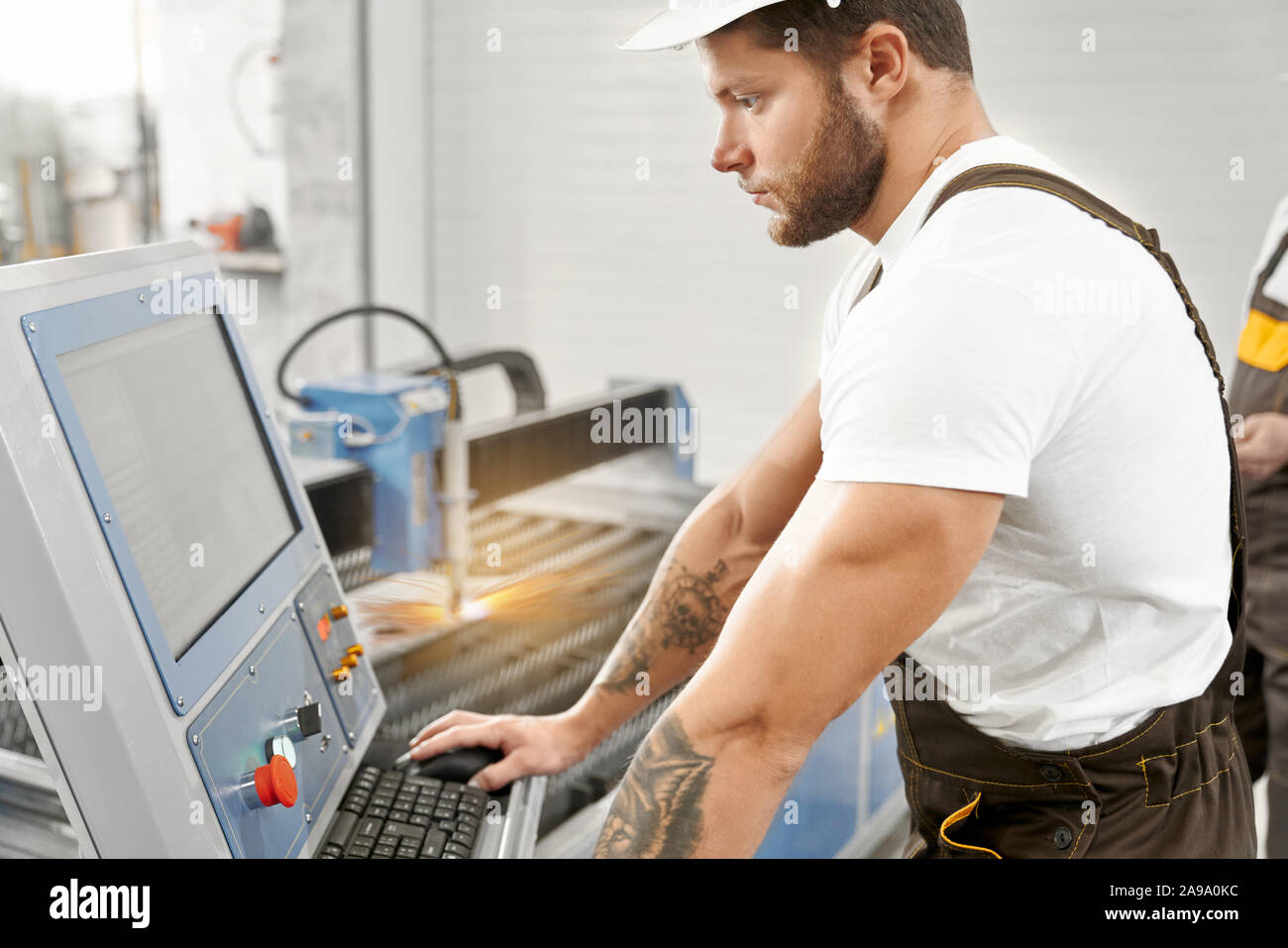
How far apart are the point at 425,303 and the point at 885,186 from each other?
371 cm

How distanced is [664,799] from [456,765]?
1.12 ft

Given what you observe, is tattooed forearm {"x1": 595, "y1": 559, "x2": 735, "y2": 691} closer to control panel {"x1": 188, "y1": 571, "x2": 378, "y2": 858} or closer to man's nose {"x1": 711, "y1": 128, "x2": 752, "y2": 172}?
control panel {"x1": 188, "y1": 571, "x2": 378, "y2": 858}

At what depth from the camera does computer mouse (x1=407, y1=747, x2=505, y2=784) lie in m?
1.13

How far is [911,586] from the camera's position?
79cm

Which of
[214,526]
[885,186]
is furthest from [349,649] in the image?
[885,186]

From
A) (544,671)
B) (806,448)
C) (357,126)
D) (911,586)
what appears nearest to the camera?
(911,586)

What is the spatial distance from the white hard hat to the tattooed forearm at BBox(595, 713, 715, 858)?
557 mm

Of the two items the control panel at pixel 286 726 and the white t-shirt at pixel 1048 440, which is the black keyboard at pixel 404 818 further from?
the white t-shirt at pixel 1048 440

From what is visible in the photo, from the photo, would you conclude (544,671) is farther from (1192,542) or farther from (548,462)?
(1192,542)

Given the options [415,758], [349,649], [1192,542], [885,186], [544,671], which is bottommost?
[544,671]

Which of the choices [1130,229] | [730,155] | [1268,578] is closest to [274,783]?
[730,155]

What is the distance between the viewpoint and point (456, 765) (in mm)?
1139

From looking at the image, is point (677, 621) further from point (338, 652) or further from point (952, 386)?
point (952, 386)

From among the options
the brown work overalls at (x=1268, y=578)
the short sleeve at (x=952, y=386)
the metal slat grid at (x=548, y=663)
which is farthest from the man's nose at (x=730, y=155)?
the brown work overalls at (x=1268, y=578)
